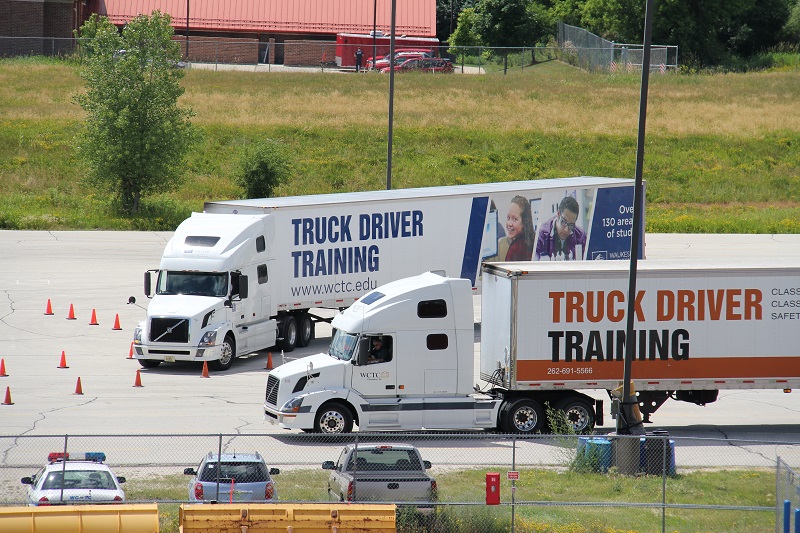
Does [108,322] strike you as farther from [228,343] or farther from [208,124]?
[208,124]

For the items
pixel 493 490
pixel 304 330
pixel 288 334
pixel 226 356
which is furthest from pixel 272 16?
pixel 493 490

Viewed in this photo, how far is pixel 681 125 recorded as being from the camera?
225 ft

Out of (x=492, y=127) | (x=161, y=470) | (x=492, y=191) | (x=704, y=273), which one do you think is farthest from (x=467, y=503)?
(x=492, y=127)

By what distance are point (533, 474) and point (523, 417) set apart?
11.1 ft

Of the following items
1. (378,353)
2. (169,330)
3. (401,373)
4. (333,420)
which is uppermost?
(378,353)

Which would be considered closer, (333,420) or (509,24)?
(333,420)

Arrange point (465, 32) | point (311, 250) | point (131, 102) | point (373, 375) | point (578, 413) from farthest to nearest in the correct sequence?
point (465, 32), point (131, 102), point (311, 250), point (578, 413), point (373, 375)

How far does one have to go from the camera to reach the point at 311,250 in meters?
28.1

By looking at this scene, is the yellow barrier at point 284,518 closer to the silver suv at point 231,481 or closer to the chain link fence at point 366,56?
the silver suv at point 231,481

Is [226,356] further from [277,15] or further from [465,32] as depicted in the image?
[465,32]

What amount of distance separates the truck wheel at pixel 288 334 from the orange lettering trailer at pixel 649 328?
25.7ft

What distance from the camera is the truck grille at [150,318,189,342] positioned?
995 inches

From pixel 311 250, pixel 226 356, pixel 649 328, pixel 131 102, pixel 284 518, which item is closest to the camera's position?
pixel 284 518

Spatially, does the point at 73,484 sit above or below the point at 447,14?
below
